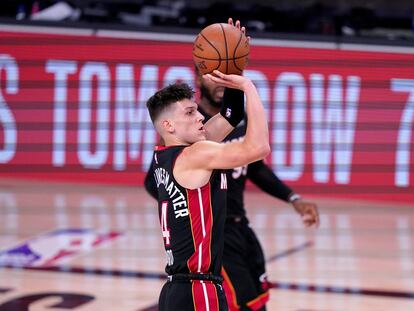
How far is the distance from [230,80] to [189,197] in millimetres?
551

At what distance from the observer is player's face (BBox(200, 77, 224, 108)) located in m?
6.12

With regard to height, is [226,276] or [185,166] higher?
[185,166]

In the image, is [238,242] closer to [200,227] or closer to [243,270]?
[243,270]

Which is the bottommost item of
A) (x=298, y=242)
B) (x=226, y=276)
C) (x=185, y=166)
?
(x=298, y=242)

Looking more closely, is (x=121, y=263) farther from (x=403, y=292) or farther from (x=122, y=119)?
(x=122, y=119)

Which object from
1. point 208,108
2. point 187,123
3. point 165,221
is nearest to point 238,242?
point 208,108

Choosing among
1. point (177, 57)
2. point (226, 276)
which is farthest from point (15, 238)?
point (226, 276)

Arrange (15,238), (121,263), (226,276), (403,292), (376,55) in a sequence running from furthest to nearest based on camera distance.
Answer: (376,55)
(15,238)
(121,263)
(403,292)
(226,276)

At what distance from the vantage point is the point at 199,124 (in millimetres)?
4910

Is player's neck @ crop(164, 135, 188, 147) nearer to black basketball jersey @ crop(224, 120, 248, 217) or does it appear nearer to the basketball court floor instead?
black basketball jersey @ crop(224, 120, 248, 217)

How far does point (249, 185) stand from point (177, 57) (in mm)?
1607

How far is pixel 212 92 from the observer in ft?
20.2

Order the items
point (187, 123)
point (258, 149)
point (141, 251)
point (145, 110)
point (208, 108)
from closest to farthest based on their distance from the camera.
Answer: point (258, 149) → point (187, 123) → point (208, 108) → point (141, 251) → point (145, 110)

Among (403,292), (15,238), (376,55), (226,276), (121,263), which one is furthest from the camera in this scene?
(376,55)
